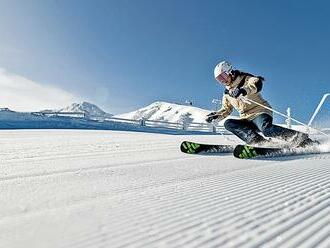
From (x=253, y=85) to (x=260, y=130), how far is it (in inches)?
38.8

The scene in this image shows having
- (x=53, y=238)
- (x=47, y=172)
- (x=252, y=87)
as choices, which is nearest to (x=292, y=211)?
(x=53, y=238)

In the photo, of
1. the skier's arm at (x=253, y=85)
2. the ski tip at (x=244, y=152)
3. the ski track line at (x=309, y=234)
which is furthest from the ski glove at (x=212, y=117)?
the ski track line at (x=309, y=234)

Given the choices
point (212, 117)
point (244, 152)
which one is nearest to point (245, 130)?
point (212, 117)

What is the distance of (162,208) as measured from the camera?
2.08 m

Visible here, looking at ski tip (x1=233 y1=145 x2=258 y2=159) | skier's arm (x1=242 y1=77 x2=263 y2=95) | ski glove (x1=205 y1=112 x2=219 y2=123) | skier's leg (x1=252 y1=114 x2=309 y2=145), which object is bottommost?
ski tip (x1=233 y1=145 x2=258 y2=159)

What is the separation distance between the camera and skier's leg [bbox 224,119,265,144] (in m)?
6.45

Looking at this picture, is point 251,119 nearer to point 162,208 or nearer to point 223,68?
point 223,68

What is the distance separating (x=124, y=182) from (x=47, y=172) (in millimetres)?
896

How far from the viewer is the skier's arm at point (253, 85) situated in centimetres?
592

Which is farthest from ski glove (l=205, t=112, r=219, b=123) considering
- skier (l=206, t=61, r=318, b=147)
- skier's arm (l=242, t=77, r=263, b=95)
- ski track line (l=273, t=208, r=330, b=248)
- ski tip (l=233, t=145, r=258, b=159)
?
ski track line (l=273, t=208, r=330, b=248)

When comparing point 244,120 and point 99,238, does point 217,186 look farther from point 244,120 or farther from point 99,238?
point 244,120

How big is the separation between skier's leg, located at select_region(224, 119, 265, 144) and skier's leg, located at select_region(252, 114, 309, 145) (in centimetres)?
17

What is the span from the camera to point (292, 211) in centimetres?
201

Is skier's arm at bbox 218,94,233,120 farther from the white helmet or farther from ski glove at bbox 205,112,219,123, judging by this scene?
the white helmet
